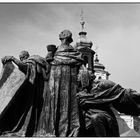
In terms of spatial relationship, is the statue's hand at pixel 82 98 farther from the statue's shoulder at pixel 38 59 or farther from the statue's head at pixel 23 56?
the statue's head at pixel 23 56

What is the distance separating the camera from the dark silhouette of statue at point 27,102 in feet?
30.2

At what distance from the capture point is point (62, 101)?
9523 mm

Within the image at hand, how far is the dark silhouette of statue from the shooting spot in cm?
920

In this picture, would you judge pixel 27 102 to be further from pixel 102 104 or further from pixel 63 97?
pixel 102 104

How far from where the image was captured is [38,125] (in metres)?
9.34

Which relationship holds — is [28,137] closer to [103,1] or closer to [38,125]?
[38,125]

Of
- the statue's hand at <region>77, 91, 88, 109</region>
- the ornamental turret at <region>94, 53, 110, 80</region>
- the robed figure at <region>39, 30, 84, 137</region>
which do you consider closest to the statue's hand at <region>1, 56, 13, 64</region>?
the robed figure at <region>39, 30, 84, 137</region>

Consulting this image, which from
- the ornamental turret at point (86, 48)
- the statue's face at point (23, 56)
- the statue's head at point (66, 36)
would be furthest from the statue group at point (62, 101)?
the ornamental turret at point (86, 48)

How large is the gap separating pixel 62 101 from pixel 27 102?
0.84 m

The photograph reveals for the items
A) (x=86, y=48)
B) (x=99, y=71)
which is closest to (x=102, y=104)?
(x=86, y=48)

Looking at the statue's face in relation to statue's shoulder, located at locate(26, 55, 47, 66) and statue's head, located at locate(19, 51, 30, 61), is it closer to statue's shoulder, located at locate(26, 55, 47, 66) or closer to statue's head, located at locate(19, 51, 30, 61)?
statue's head, located at locate(19, 51, 30, 61)

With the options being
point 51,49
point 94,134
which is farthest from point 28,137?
point 51,49

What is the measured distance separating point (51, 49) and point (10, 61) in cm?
110

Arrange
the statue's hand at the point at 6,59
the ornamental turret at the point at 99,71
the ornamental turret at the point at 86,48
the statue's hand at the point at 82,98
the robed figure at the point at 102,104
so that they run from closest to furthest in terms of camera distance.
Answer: the robed figure at the point at 102,104 → the statue's hand at the point at 82,98 → the statue's hand at the point at 6,59 → the ornamental turret at the point at 86,48 → the ornamental turret at the point at 99,71
